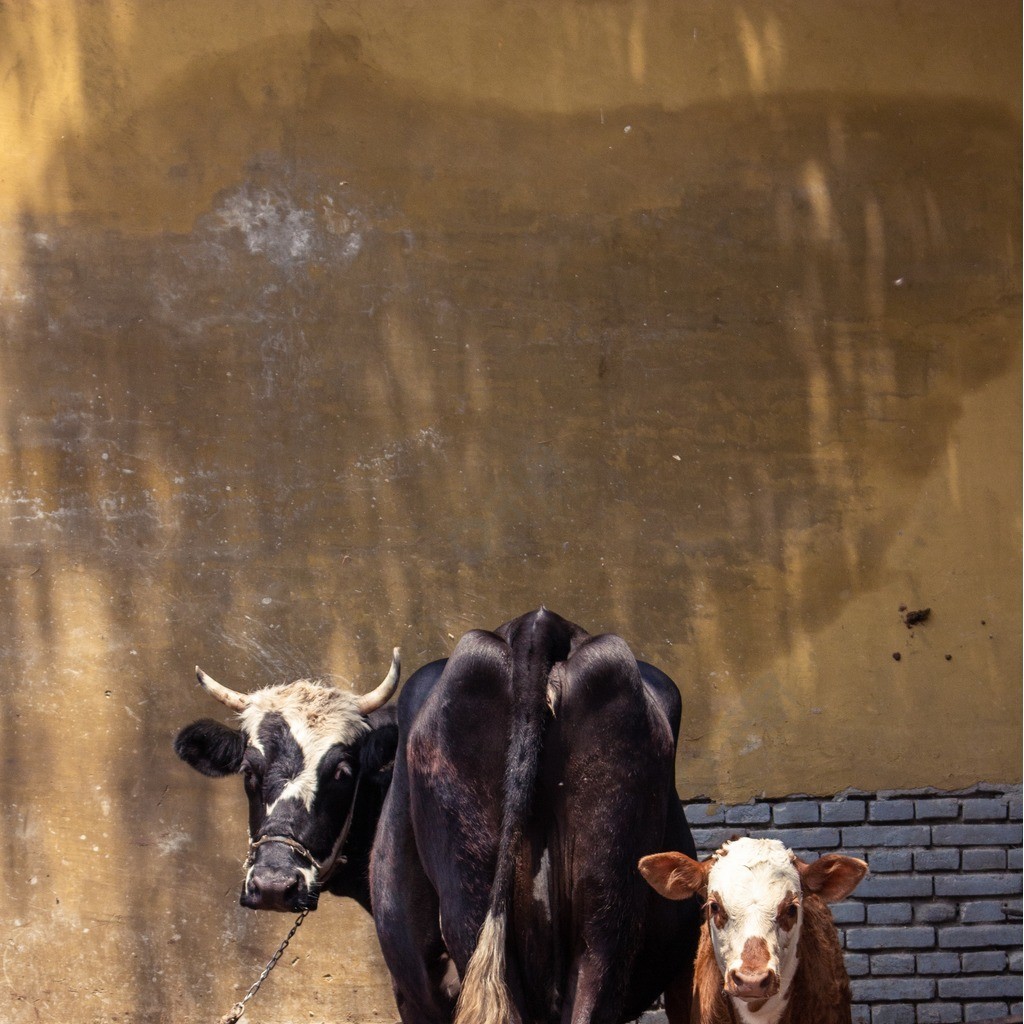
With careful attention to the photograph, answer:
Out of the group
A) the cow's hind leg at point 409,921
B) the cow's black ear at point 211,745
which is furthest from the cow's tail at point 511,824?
the cow's black ear at point 211,745

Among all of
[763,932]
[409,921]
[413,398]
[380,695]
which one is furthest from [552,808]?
[413,398]

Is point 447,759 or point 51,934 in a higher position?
point 447,759

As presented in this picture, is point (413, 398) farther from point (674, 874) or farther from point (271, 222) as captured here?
point (674, 874)

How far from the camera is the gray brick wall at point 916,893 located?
18.4 ft

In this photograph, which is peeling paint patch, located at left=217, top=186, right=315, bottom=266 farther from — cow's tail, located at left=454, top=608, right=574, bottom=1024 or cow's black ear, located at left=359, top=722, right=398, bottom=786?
cow's tail, located at left=454, top=608, right=574, bottom=1024

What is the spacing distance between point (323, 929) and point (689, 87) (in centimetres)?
410

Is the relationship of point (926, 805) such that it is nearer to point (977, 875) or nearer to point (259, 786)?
point (977, 875)

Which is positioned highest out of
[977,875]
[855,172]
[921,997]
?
[855,172]

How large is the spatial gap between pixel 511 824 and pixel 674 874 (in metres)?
0.48

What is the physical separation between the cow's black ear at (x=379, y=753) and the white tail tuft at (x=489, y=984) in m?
1.10

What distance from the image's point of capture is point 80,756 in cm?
560

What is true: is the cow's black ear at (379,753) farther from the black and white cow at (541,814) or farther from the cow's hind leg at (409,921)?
the black and white cow at (541,814)

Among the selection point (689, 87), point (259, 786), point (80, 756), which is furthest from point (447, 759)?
point (689, 87)

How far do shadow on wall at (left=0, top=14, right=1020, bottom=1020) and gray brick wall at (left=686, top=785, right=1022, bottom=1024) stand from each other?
586 mm
